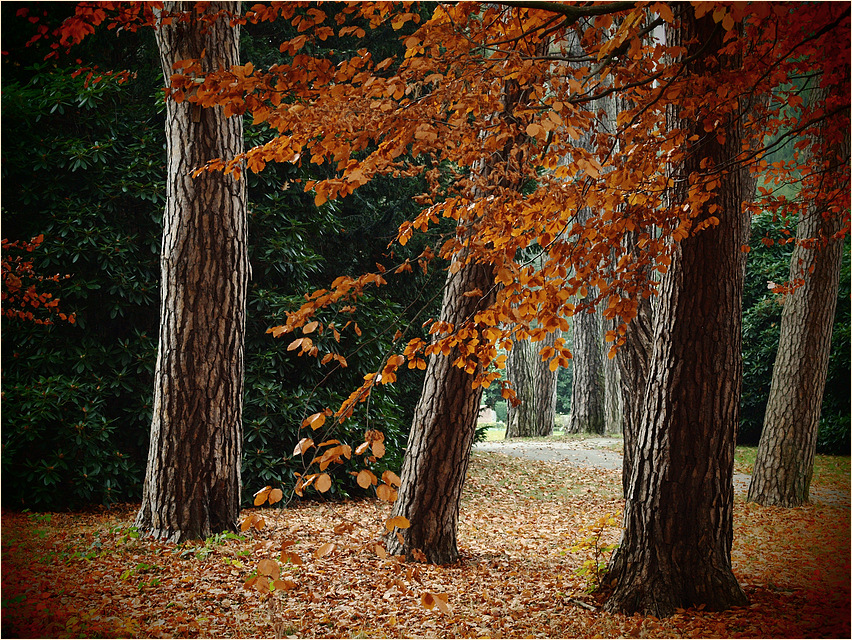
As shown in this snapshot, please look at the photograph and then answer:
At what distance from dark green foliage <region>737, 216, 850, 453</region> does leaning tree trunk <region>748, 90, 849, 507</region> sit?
3.98m

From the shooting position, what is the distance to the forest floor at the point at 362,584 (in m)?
3.49

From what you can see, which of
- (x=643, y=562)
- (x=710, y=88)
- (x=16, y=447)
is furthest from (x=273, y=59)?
(x=643, y=562)

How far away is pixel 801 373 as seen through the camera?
677 centimetres

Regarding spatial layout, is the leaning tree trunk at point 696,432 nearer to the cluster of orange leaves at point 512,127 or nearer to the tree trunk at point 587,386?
the cluster of orange leaves at point 512,127

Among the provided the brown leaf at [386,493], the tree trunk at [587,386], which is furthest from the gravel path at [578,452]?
the brown leaf at [386,493]

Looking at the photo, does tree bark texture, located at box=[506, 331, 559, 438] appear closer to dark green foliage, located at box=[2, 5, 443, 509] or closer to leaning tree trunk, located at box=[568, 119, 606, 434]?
leaning tree trunk, located at box=[568, 119, 606, 434]

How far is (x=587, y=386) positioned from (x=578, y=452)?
12.1 ft

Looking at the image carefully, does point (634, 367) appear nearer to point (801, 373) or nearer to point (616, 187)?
point (801, 373)

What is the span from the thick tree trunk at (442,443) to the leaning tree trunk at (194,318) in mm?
1568

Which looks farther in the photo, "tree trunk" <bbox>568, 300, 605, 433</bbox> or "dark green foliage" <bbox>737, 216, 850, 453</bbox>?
"tree trunk" <bbox>568, 300, 605, 433</bbox>

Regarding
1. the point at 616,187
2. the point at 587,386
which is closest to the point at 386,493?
the point at 616,187

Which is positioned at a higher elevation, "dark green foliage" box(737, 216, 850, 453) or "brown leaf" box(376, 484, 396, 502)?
"dark green foliage" box(737, 216, 850, 453)

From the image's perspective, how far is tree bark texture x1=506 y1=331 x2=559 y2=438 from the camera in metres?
14.5

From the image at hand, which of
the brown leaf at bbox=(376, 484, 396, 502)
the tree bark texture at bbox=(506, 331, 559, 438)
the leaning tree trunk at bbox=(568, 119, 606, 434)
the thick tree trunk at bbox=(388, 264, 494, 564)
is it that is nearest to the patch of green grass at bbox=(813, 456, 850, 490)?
the leaning tree trunk at bbox=(568, 119, 606, 434)
